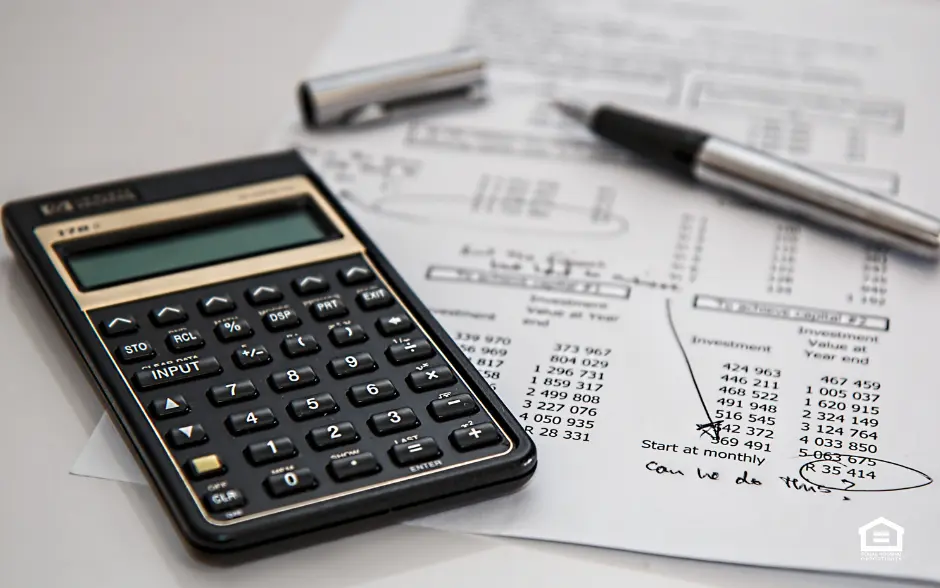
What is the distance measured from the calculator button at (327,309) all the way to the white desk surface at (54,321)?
0.28 feet

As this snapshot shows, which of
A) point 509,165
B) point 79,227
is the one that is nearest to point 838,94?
point 509,165

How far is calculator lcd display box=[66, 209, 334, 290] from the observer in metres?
0.43

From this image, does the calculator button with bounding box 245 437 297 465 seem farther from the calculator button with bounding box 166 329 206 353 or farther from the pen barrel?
the pen barrel

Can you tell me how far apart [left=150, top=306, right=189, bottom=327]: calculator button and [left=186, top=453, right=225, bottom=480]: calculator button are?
0.07m

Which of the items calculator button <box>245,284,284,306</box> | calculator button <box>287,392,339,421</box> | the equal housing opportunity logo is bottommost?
the equal housing opportunity logo

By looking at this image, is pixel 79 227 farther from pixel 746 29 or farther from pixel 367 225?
pixel 746 29

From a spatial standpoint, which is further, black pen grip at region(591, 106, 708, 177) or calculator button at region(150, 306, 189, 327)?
black pen grip at region(591, 106, 708, 177)

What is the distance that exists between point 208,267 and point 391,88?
0.19 m

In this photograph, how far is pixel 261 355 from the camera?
0.39 meters

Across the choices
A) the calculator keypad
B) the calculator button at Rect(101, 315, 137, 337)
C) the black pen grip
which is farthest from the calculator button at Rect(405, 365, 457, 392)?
the black pen grip

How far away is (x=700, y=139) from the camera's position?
0.53m

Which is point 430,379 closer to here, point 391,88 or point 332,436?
point 332,436

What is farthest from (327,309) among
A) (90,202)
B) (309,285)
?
(90,202)

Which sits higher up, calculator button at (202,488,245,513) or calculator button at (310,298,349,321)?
calculator button at (310,298,349,321)
